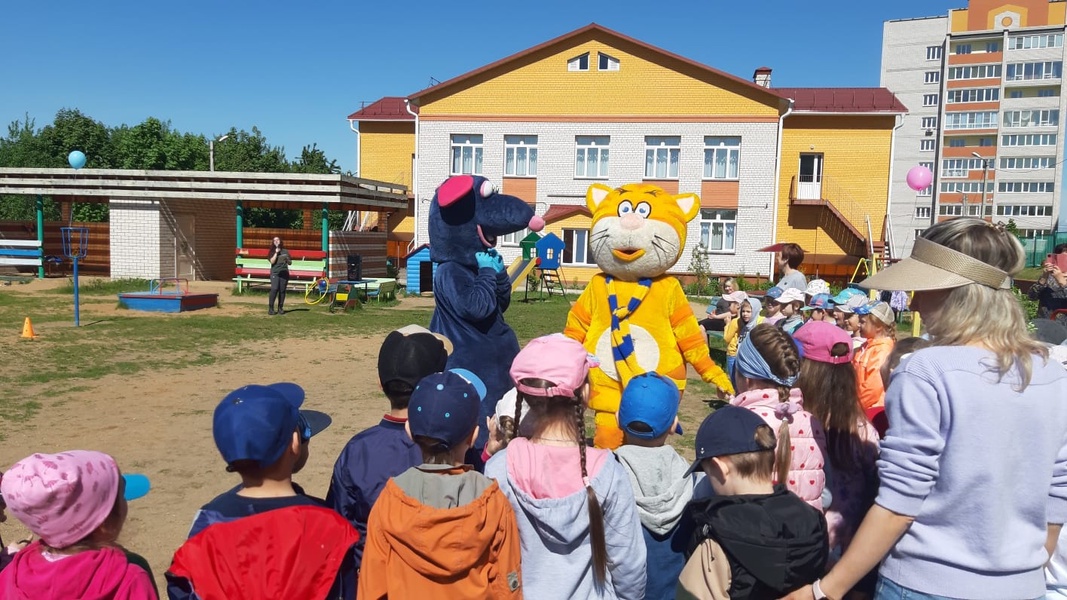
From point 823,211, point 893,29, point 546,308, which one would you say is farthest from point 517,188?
point 893,29

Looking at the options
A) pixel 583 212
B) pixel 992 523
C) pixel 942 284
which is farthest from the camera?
pixel 583 212

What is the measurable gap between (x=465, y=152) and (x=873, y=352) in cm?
2287

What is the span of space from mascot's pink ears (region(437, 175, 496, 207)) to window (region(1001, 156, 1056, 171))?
214ft

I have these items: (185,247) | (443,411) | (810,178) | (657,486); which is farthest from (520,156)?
(443,411)

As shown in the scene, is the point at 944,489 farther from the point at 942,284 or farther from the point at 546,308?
the point at 546,308

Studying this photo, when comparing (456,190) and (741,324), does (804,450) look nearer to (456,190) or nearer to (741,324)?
(456,190)

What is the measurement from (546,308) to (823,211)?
1430 cm

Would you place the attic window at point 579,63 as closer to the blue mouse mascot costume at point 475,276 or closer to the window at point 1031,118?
the blue mouse mascot costume at point 475,276

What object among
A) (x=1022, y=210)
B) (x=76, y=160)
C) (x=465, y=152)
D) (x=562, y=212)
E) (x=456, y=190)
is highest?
(x=1022, y=210)

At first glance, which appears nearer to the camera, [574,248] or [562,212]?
[562,212]

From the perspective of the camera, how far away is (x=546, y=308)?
17344 mm

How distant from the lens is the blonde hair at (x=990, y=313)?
1768 millimetres

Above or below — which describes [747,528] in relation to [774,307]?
below

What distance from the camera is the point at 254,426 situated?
2.05 m
